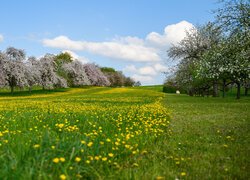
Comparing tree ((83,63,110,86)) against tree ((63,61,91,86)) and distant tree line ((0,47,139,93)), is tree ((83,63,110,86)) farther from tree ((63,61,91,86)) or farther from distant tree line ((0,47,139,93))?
A: tree ((63,61,91,86))

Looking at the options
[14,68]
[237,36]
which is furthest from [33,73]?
[237,36]

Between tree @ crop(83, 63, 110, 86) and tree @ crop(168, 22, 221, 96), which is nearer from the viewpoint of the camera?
tree @ crop(168, 22, 221, 96)

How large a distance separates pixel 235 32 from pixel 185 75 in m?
22.2

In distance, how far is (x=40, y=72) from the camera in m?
63.1

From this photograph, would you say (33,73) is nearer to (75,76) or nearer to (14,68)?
(14,68)

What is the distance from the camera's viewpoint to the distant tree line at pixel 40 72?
53312 mm

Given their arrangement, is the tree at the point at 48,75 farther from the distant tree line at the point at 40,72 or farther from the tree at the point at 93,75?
the tree at the point at 93,75

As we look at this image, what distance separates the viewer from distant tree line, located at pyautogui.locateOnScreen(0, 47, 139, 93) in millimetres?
53312

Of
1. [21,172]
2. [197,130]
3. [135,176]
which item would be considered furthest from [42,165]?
[197,130]

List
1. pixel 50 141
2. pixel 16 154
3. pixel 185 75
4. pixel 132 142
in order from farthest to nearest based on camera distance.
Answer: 1. pixel 185 75
2. pixel 132 142
3. pixel 50 141
4. pixel 16 154

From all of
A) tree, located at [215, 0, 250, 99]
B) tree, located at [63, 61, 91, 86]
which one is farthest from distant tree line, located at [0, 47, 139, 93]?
tree, located at [215, 0, 250, 99]

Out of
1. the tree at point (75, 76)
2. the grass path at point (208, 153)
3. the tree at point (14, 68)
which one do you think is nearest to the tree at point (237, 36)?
the grass path at point (208, 153)

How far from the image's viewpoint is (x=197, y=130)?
9430mm

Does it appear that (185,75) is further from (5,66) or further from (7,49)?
(7,49)
